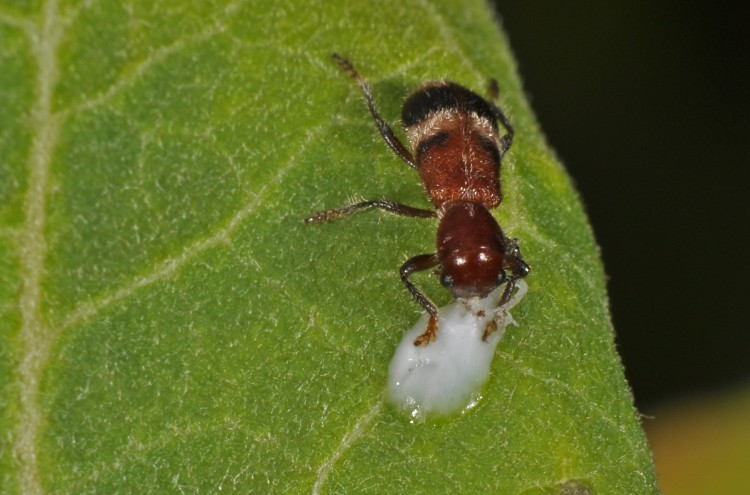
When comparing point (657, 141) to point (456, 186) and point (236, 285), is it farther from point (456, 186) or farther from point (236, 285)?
point (236, 285)

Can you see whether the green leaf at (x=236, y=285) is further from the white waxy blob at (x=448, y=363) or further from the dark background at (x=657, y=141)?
the dark background at (x=657, y=141)

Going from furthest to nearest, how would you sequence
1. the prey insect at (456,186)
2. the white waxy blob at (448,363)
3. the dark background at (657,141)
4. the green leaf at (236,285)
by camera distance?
the dark background at (657,141)
the prey insect at (456,186)
the white waxy blob at (448,363)
the green leaf at (236,285)

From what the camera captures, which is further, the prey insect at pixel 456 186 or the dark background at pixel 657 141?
the dark background at pixel 657 141

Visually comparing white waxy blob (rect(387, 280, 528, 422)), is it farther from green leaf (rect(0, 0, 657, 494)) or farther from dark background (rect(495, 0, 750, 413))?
dark background (rect(495, 0, 750, 413))

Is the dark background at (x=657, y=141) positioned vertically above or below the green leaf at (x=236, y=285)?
above

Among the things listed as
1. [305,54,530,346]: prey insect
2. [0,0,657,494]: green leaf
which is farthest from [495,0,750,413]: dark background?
[0,0,657,494]: green leaf

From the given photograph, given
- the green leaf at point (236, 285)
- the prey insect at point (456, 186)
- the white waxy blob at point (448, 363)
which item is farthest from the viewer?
the prey insect at point (456, 186)

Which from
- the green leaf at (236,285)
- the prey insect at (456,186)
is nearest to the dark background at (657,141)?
the prey insect at (456,186)
